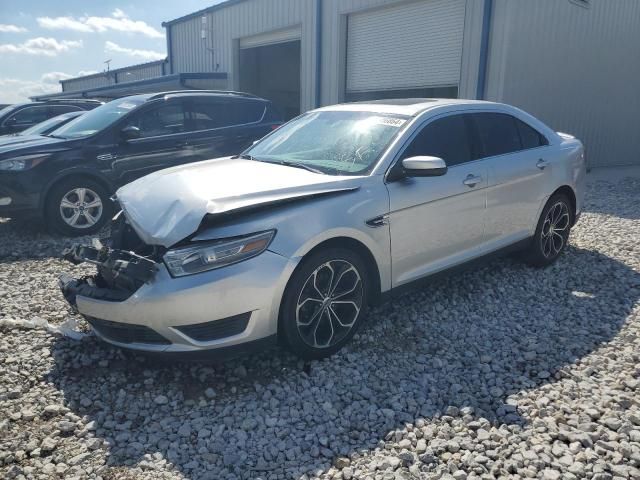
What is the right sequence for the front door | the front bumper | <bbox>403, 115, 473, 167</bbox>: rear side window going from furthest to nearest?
<bbox>403, 115, 473, 167</bbox>: rear side window → the front door → the front bumper

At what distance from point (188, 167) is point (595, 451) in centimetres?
330

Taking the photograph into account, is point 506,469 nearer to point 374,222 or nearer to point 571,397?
point 571,397

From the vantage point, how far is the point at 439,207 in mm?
3885

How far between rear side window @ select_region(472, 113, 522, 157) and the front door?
181mm

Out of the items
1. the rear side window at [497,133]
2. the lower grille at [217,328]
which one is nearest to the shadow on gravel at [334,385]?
the lower grille at [217,328]

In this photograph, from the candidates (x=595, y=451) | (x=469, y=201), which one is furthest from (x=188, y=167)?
(x=595, y=451)

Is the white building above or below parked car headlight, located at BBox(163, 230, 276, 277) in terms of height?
above

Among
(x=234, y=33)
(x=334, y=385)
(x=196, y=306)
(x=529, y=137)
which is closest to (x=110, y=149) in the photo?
(x=196, y=306)

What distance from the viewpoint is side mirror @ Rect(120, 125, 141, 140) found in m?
6.59

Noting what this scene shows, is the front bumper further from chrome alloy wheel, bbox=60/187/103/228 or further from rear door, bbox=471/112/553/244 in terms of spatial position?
chrome alloy wheel, bbox=60/187/103/228

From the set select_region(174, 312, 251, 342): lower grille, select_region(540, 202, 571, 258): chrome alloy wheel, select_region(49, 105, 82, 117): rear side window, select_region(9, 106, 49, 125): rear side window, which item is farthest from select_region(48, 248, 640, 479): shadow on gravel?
select_region(49, 105, 82, 117): rear side window

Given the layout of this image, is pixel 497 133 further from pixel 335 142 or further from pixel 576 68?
pixel 576 68

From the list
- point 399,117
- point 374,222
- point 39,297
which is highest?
point 399,117

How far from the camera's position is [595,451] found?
262cm
